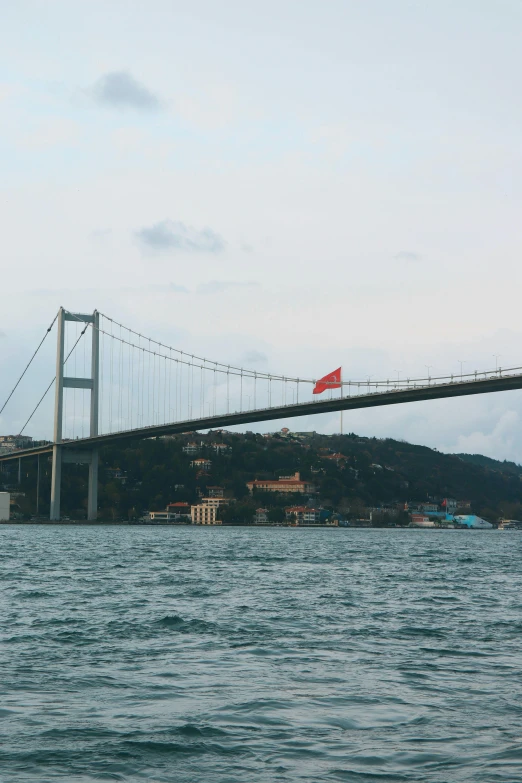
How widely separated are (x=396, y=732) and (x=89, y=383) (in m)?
62.8

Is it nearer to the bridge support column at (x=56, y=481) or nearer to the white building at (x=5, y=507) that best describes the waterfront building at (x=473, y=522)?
the white building at (x=5, y=507)

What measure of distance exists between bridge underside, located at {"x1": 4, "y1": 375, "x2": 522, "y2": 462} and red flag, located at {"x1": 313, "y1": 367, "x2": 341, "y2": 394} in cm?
130

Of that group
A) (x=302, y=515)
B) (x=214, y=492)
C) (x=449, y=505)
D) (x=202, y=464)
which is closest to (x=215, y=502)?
(x=214, y=492)

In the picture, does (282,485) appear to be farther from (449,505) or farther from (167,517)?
(449,505)

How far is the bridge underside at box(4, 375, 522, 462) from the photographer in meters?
46.8

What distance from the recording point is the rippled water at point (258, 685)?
6.64 meters

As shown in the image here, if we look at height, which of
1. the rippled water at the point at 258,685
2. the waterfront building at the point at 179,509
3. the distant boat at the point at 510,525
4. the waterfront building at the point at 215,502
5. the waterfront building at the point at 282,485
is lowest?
the distant boat at the point at 510,525

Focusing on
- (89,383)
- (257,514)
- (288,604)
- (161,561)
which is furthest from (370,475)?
(288,604)

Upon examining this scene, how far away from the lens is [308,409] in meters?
55.5

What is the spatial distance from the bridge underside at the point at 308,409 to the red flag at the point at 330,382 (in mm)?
1300

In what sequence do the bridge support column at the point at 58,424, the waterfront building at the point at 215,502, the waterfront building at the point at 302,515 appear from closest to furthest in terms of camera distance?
the bridge support column at the point at 58,424, the waterfront building at the point at 302,515, the waterfront building at the point at 215,502

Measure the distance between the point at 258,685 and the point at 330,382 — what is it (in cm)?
4666

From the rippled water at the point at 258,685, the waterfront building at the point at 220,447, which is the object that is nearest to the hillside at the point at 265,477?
the waterfront building at the point at 220,447

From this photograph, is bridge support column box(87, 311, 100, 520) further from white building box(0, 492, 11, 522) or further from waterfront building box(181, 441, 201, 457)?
waterfront building box(181, 441, 201, 457)
